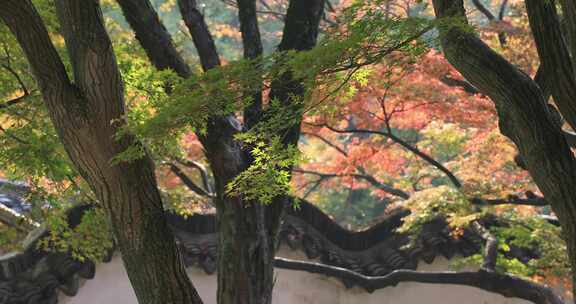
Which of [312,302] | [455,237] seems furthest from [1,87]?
[455,237]

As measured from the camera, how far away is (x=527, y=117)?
346 centimetres

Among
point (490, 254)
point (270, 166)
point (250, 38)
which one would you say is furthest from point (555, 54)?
point (490, 254)

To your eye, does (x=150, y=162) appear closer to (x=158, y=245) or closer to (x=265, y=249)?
(x=158, y=245)

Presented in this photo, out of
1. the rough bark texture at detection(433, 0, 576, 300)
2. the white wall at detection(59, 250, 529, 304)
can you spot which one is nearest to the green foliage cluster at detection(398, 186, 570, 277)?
the white wall at detection(59, 250, 529, 304)

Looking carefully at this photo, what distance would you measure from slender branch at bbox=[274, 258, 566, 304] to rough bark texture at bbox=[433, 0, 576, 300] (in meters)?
2.93

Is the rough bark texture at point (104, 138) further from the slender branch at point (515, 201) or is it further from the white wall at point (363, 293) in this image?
the white wall at point (363, 293)

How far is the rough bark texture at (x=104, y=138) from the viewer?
3635mm

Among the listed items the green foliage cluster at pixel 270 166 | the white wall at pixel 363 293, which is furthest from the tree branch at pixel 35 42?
the white wall at pixel 363 293

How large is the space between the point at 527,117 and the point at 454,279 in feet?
13.1

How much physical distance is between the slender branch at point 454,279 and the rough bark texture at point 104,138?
3726 mm

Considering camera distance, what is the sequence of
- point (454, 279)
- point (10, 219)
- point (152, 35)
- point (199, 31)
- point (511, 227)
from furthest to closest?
point (511, 227) < point (454, 279) < point (10, 219) < point (199, 31) < point (152, 35)

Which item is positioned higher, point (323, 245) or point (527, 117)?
point (527, 117)

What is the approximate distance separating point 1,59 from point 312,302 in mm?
5171

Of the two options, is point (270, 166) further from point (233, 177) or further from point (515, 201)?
point (515, 201)
